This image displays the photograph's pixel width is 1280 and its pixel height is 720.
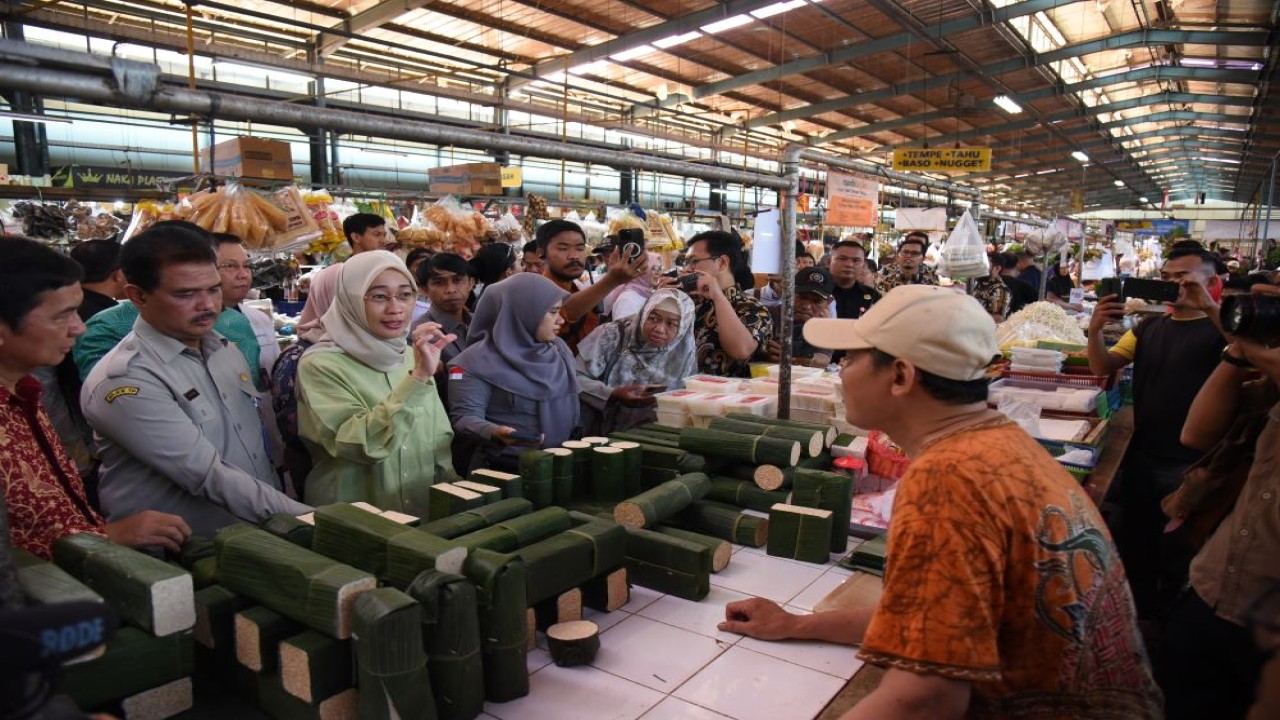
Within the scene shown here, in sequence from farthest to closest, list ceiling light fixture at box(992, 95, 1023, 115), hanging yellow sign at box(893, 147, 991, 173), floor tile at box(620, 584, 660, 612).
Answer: ceiling light fixture at box(992, 95, 1023, 115), hanging yellow sign at box(893, 147, 991, 173), floor tile at box(620, 584, 660, 612)

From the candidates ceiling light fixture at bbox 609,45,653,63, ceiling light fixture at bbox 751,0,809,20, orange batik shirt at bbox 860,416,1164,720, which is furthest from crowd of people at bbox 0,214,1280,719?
ceiling light fixture at bbox 609,45,653,63

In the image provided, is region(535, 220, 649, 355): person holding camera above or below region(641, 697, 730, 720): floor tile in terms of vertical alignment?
above

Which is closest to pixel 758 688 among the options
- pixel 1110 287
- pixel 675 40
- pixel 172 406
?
pixel 172 406

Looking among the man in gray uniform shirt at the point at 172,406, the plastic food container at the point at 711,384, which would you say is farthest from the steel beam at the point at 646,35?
the man in gray uniform shirt at the point at 172,406

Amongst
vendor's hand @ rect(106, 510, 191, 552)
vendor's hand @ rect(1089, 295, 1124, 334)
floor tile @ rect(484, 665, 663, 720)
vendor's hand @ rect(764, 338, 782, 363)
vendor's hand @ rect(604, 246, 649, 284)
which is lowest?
floor tile @ rect(484, 665, 663, 720)

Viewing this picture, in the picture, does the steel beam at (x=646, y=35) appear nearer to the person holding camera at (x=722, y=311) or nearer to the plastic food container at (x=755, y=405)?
the person holding camera at (x=722, y=311)

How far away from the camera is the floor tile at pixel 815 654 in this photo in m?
1.63

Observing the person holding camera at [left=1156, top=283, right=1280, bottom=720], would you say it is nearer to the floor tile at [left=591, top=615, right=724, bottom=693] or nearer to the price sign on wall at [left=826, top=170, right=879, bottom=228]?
the floor tile at [left=591, top=615, right=724, bottom=693]

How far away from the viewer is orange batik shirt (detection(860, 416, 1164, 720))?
109 centimetres

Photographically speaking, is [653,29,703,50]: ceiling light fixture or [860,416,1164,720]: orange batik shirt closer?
[860,416,1164,720]: orange batik shirt

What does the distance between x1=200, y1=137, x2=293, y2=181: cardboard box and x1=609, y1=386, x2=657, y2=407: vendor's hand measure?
2.19 meters

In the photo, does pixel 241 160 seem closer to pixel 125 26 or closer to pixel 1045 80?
pixel 125 26

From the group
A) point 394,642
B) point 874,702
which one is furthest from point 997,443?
point 394,642

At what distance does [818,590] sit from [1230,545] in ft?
3.13
